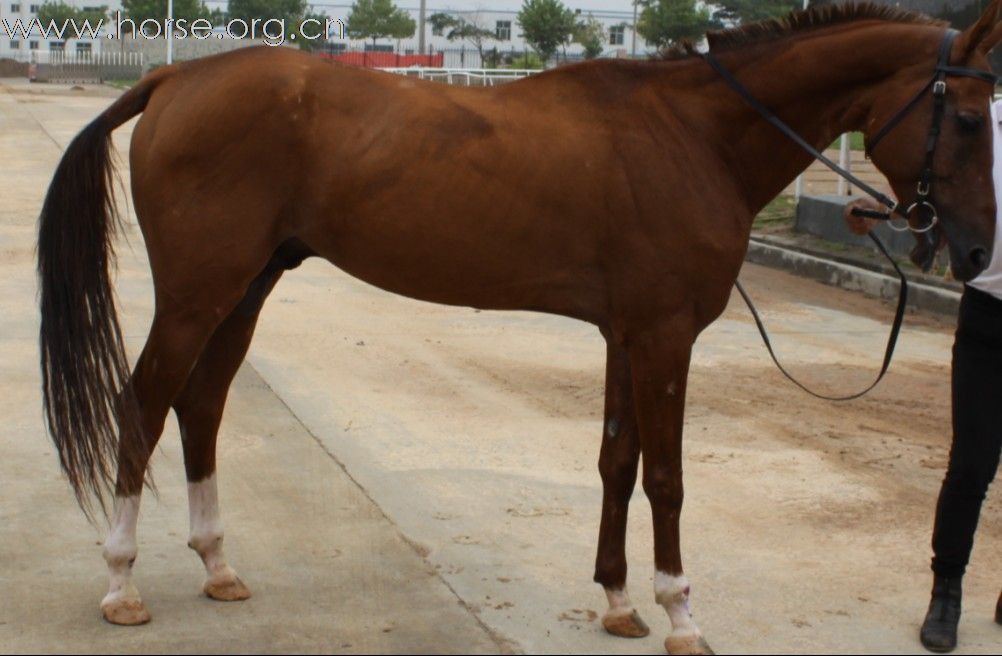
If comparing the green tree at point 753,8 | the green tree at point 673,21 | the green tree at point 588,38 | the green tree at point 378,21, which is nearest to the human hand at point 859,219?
the green tree at point 753,8

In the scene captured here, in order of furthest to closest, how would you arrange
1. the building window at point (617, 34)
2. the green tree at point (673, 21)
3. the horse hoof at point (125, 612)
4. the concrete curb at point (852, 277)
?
1. the building window at point (617, 34)
2. the green tree at point (673, 21)
3. the concrete curb at point (852, 277)
4. the horse hoof at point (125, 612)

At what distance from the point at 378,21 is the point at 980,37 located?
55227mm

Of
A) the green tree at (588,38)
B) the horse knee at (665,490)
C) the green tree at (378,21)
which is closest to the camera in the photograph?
the horse knee at (665,490)

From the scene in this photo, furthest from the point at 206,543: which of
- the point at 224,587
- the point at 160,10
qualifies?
the point at 160,10

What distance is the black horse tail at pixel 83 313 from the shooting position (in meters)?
4.31

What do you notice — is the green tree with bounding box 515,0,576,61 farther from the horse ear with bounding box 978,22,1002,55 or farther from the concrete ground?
the horse ear with bounding box 978,22,1002,55

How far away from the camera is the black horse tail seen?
4312mm

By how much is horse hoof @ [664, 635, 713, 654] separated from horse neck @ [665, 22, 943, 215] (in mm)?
1350

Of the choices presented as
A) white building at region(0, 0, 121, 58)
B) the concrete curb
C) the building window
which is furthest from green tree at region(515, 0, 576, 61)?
white building at region(0, 0, 121, 58)

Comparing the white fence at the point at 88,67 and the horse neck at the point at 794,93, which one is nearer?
the horse neck at the point at 794,93

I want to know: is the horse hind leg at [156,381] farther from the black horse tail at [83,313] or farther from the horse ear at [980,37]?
the horse ear at [980,37]

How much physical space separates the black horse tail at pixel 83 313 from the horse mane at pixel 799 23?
1803mm

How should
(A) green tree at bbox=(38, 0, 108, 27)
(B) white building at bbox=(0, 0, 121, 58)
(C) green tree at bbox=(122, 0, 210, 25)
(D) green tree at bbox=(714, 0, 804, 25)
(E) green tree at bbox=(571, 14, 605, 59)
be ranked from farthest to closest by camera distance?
(A) green tree at bbox=(38, 0, 108, 27) → (B) white building at bbox=(0, 0, 121, 58) → (C) green tree at bbox=(122, 0, 210, 25) → (E) green tree at bbox=(571, 14, 605, 59) → (D) green tree at bbox=(714, 0, 804, 25)

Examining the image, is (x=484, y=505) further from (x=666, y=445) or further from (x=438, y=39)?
(x=438, y=39)
